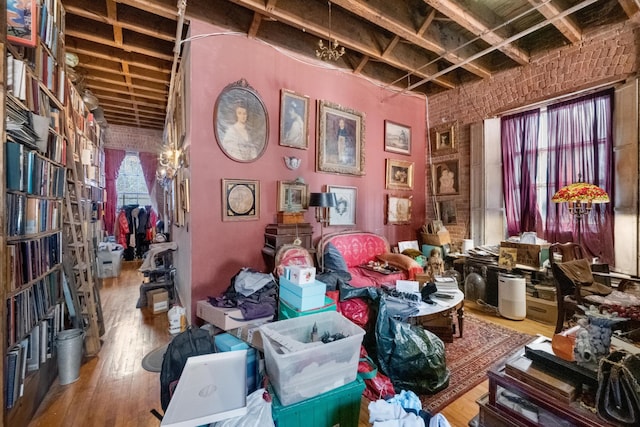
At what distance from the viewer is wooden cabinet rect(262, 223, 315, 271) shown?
329 centimetres

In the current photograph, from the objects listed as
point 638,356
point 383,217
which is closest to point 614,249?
point 383,217

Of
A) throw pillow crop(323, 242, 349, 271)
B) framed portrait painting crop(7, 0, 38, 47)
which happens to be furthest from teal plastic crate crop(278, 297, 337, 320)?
framed portrait painting crop(7, 0, 38, 47)

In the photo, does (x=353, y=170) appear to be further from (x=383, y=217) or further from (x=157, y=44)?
(x=157, y=44)

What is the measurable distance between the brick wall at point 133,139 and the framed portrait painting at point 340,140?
600 cm

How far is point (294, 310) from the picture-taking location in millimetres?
2338

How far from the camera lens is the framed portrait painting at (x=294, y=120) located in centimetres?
368

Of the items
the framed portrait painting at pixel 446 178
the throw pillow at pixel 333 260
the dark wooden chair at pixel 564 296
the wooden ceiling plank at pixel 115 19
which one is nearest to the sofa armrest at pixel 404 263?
the throw pillow at pixel 333 260

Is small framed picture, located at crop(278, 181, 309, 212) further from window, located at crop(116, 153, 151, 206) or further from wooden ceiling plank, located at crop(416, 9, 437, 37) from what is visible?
window, located at crop(116, 153, 151, 206)

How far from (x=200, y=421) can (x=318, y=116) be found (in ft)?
12.3

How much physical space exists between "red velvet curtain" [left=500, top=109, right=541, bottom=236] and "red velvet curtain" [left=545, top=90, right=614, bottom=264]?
0.61 ft

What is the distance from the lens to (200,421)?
1283 millimetres

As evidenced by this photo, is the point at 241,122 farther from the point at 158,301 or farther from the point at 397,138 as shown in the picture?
the point at 397,138

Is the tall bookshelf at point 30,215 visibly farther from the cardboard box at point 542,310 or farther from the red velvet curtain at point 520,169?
the red velvet curtain at point 520,169

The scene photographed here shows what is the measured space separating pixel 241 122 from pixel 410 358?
3087mm
